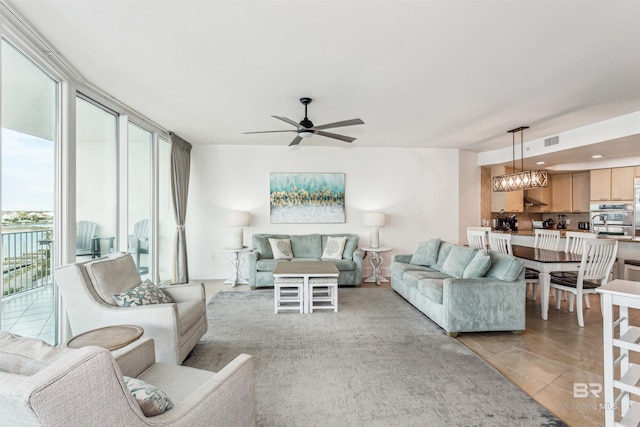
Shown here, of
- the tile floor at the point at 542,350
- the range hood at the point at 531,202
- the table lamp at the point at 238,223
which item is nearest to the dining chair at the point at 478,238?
the tile floor at the point at 542,350

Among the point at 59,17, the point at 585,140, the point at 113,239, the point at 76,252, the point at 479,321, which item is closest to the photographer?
the point at 59,17

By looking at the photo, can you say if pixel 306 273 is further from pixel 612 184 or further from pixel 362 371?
pixel 612 184

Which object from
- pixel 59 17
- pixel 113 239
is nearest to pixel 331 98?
pixel 59 17

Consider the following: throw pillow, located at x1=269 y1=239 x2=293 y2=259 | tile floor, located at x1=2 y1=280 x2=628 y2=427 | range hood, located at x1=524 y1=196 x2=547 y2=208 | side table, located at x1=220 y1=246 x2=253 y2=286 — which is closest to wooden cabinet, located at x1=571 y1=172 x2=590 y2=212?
range hood, located at x1=524 y1=196 x2=547 y2=208

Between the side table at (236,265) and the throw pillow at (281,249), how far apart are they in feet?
1.52

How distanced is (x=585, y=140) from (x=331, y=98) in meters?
3.95

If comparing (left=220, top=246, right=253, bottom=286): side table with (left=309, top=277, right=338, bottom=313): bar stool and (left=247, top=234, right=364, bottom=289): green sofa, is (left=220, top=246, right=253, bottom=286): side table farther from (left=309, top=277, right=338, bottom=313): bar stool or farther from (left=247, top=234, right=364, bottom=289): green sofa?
(left=309, top=277, right=338, bottom=313): bar stool

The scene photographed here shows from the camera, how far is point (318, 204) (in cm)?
622

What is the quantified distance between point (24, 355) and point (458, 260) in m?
4.15

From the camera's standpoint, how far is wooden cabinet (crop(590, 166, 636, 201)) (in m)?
6.06

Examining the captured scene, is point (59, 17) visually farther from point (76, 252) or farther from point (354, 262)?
point (354, 262)

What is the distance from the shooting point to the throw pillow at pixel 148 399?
42.7 inches

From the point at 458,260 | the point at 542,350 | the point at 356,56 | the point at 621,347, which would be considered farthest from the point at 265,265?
the point at 621,347

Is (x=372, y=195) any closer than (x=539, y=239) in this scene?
No
